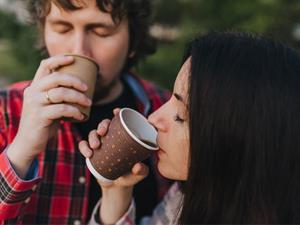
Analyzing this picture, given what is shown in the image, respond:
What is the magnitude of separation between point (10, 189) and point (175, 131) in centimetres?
57

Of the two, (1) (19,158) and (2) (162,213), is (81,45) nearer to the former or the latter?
(1) (19,158)

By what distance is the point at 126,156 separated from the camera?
160 centimetres

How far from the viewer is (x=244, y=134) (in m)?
1.48

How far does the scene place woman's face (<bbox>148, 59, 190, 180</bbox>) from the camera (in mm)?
1577

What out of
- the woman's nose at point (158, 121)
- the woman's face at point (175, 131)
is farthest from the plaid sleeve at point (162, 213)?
the woman's nose at point (158, 121)

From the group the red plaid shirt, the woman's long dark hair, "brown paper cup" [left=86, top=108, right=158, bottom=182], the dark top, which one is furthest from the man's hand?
the dark top

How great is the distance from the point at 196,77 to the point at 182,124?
0.16 metres

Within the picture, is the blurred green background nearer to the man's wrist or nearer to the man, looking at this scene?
the man

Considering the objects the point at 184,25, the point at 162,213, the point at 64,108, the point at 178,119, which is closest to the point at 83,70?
the point at 64,108

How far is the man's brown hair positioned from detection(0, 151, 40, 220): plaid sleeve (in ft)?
2.25

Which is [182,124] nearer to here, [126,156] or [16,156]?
[126,156]

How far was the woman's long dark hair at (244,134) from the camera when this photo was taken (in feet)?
4.86

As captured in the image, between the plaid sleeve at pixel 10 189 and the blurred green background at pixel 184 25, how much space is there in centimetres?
393

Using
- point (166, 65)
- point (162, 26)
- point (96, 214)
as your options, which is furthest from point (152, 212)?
point (162, 26)
